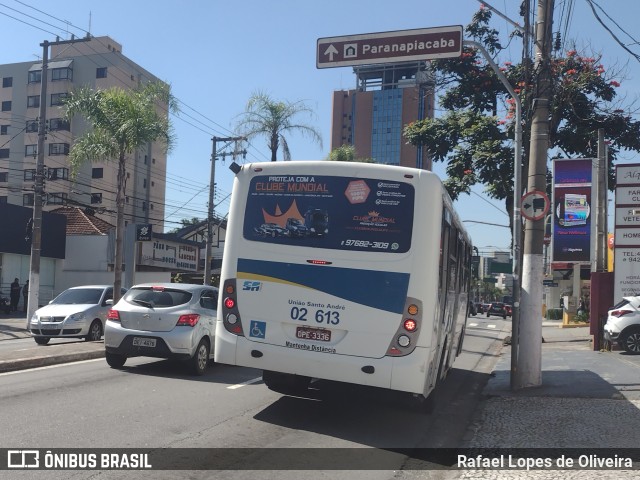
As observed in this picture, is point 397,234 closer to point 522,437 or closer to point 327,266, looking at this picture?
point 327,266

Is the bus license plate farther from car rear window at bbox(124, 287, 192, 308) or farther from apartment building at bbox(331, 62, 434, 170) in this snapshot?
apartment building at bbox(331, 62, 434, 170)

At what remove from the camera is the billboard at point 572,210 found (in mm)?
19609

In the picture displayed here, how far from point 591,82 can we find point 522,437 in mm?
14706

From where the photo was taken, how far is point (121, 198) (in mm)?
21766

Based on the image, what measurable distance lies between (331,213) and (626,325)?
11854 millimetres

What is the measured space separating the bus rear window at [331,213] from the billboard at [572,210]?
1368 centimetres

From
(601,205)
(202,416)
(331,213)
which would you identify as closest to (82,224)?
(601,205)

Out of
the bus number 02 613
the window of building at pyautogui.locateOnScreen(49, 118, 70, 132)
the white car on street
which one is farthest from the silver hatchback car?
the window of building at pyautogui.locateOnScreen(49, 118, 70, 132)

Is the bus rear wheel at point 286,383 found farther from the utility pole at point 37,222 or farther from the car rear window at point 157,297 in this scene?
the utility pole at point 37,222

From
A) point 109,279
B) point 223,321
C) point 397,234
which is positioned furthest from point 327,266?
point 109,279

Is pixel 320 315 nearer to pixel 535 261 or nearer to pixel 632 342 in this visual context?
pixel 535 261

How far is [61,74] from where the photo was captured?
2557 inches

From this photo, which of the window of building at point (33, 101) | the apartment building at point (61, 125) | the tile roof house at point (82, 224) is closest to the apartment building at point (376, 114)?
the apartment building at point (61, 125)

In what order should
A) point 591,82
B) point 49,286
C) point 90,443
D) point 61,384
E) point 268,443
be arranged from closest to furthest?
point 90,443 < point 268,443 < point 61,384 < point 591,82 < point 49,286
